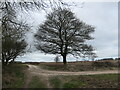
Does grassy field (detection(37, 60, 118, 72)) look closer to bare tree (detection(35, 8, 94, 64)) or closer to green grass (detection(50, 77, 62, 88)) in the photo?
bare tree (detection(35, 8, 94, 64))

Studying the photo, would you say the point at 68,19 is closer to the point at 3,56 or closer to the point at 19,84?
the point at 3,56

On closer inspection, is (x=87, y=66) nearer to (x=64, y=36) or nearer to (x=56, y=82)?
(x=64, y=36)

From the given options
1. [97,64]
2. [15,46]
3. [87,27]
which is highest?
[87,27]

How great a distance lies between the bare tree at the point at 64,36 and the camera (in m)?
34.3

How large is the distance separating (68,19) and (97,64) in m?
7.94

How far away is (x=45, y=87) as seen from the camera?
1508 cm

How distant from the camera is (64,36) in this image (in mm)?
35156

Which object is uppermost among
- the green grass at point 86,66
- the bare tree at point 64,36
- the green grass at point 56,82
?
the bare tree at point 64,36

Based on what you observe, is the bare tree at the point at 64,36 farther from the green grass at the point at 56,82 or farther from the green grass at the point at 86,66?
the green grass at the point at 56,82

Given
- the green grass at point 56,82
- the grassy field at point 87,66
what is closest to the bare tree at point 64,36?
the grassy field at point 87,66

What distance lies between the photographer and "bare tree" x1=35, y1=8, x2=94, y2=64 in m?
34.3

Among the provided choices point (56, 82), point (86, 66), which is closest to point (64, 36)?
point (86, 66)

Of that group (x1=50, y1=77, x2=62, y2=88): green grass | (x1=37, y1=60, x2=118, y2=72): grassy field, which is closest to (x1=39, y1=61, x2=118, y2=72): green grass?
(x1=37, y1=60, x2=118, y2=72): grassy field

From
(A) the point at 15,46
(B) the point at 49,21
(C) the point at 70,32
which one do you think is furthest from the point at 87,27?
(A) the point at 15,46
